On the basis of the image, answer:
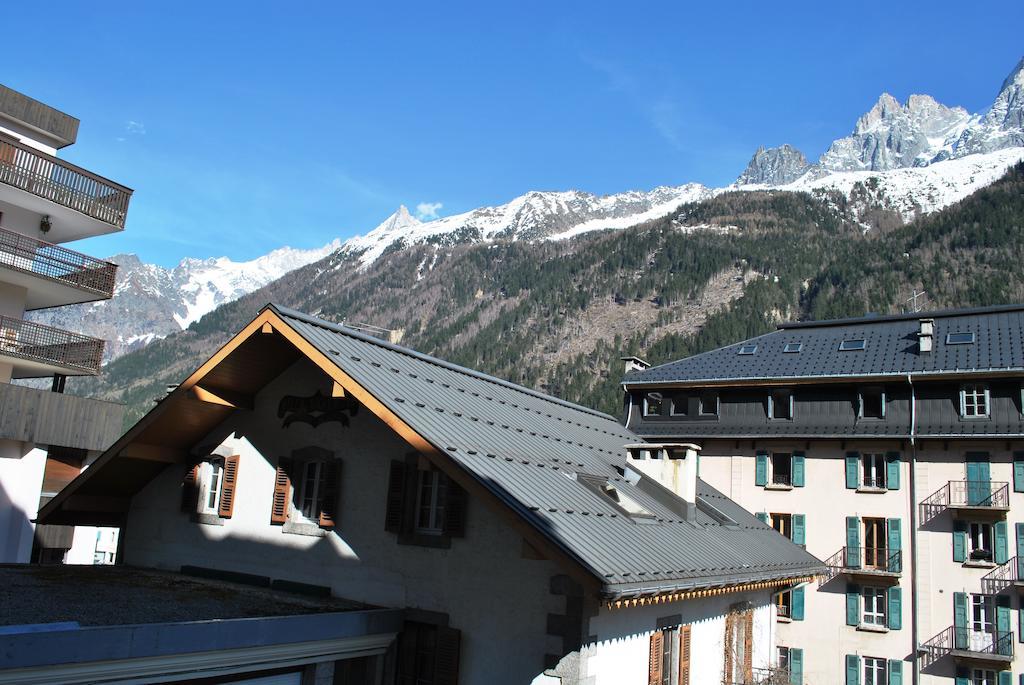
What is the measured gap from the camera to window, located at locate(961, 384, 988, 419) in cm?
3406

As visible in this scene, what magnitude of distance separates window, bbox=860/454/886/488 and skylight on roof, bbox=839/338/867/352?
5.41 meters

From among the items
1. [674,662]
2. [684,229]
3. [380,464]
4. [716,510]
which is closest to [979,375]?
[716,510]

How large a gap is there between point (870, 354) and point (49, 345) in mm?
34418

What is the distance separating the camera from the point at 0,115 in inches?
1302

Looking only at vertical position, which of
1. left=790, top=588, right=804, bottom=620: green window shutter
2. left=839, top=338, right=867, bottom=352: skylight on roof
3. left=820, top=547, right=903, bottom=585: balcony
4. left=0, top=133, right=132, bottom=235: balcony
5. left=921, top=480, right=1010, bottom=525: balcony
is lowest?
left=790, top=588, right=804, bottom=620: green window shutter

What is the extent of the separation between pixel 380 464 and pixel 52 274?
24.4 m

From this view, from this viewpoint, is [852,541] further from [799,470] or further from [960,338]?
[960,338]

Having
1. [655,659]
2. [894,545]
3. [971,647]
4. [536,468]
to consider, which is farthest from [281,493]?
[971,647]

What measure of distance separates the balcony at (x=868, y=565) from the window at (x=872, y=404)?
5552 mm

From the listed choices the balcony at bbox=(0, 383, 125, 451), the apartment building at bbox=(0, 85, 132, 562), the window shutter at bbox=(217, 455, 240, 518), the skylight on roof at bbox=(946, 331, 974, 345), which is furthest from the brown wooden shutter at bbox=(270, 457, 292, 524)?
the skylight on roof at bbox=(946, 331, 974, 345)

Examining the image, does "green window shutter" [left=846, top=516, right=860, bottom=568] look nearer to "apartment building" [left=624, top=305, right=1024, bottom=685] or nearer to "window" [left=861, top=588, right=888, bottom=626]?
"apartment building" [left=624, top=305, right=1024, bottom=685]

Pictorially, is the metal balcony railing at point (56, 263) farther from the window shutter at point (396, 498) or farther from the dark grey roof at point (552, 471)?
the window shutter at point (396, 498)

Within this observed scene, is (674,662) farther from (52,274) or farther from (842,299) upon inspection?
(842,299)

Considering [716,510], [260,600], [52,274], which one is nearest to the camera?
[260,600]
